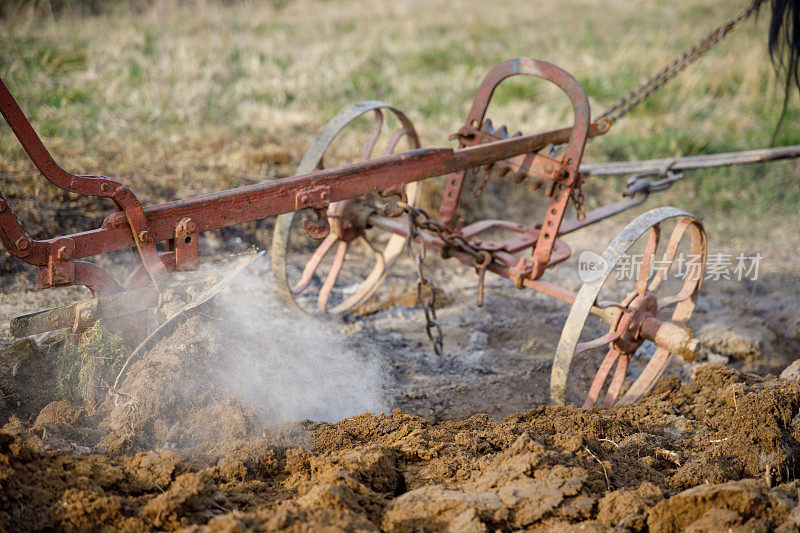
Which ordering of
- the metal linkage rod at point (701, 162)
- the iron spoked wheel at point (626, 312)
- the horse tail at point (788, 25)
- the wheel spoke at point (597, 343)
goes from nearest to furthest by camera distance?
1. the iron spoked wheel at point (626, 312)
2. the wheel spoke at point (597, 343)
3. the metal linkage rod at point (701, 162)
4. the horse tail at point (788, 25)

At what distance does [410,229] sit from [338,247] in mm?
967

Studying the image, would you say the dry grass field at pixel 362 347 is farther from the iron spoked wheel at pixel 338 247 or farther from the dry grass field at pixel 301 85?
the iron spoked wheel at pixel 338 247

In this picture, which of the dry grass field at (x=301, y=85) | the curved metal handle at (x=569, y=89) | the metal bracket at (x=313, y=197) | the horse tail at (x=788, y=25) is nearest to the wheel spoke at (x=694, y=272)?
the curved metal handle at (x=569, y=89)

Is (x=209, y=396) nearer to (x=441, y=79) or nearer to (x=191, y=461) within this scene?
(x=191, y=461)

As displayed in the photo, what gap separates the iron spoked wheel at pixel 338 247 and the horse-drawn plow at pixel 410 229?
0.01 m

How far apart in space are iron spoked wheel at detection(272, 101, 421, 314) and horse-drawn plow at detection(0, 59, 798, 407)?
0.04 ft

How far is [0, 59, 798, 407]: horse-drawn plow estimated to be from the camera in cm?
239

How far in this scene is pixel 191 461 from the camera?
2.31 meters

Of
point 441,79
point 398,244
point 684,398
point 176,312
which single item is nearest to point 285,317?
point 398,244

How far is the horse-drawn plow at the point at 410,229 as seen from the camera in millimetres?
2391

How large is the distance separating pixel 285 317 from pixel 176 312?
1.32 metres

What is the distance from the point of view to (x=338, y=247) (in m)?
4.13

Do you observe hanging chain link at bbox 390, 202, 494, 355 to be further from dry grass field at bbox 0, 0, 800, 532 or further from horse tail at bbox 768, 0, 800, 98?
horse tail at bbox 768, 0, 800, 98

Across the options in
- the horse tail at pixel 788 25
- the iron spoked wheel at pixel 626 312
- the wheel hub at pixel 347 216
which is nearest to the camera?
the iron spoked wheel at pixel 626 312
